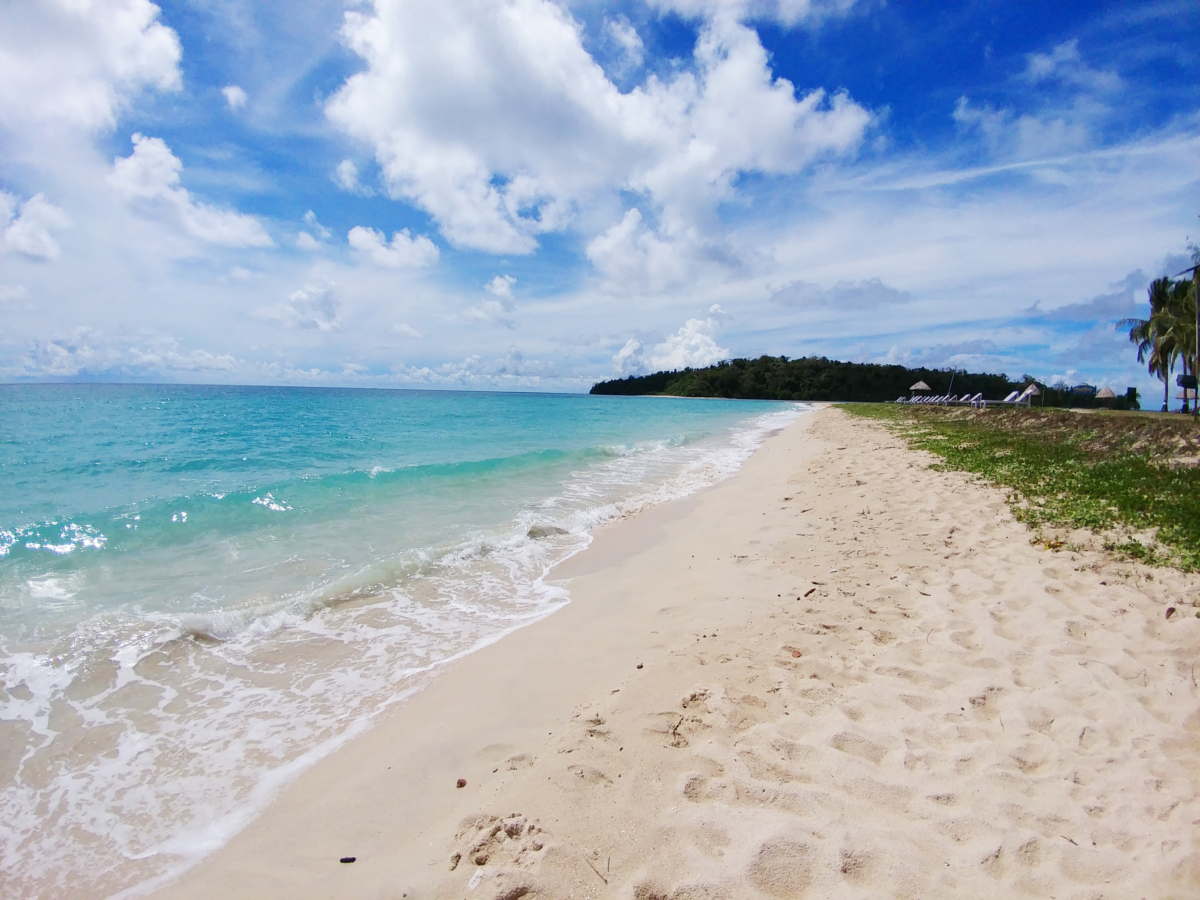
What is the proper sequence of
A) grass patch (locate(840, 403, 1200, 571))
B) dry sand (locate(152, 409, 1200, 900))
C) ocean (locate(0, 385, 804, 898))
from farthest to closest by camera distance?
grass patch (locate(840, 403, 1200, 571))
ocean (locate(0, 385, 804, 898))
dry sand (locate(152, 409, 1200, 900))

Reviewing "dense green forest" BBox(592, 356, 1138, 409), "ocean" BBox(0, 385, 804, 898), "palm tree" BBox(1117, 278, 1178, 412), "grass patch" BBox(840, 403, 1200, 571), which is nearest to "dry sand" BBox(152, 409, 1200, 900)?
"ocean" BBox(0, 385, 804, 898)

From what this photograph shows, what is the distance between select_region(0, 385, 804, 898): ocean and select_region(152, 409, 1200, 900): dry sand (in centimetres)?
55

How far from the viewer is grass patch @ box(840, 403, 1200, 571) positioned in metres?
5.75

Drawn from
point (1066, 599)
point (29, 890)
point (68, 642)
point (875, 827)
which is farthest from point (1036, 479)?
point (68, 642)

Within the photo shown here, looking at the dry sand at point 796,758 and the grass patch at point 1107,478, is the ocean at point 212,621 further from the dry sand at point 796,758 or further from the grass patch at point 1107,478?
the grass patch at point 1107,478

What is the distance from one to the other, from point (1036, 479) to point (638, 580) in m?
7.73

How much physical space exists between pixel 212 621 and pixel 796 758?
5805mm

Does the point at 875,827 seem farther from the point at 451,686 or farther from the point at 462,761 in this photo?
the point at 451,686

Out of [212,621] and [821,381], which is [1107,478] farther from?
[821,381]

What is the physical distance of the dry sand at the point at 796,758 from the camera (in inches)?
88.5

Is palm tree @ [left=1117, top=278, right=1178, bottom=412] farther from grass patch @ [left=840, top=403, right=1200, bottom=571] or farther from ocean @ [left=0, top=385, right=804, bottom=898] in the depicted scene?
ocean @ [left=0, top=385, right=804, bottom=898]

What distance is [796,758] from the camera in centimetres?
287

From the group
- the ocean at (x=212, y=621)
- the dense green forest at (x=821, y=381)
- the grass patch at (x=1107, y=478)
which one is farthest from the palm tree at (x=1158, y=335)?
the dense green forest at (x=821, y=381)

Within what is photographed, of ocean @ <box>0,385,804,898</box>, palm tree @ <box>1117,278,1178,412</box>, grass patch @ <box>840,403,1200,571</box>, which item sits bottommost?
ocean @ <box>0,385,804,898</box>
